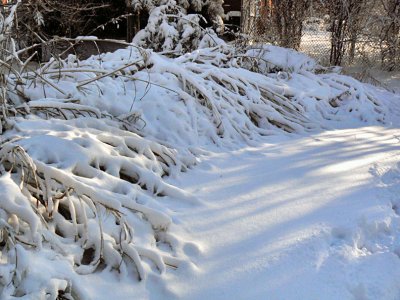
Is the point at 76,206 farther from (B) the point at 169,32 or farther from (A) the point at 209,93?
(B) the point at 169,32

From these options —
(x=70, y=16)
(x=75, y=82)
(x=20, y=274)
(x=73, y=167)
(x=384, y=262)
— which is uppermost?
(x=70, y=16)

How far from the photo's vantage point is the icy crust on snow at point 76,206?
272cm

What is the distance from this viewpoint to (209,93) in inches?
237

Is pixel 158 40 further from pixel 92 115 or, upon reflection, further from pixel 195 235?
pixel 195 235

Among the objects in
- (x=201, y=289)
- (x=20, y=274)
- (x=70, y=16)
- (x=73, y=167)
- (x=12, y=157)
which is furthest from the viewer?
(x=70, y=16)

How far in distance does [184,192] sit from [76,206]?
1.03 metres

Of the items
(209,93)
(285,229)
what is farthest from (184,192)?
(209,93)

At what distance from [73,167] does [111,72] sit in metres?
1.95

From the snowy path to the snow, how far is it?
0.04 feet

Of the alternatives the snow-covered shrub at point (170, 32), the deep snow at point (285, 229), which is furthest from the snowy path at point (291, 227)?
the snow-covered shrub at point (170, 32)

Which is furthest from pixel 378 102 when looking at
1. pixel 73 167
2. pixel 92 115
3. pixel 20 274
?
pixel 20 274

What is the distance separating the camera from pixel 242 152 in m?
5.36

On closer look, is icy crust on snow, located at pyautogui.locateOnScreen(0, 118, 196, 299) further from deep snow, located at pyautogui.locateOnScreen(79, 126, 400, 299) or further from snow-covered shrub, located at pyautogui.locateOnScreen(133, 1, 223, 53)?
snow-covered shrub, located at pyautogui.locateOnScreen(133, 1, 223, 53)

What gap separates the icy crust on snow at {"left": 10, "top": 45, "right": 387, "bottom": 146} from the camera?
5.25 metres
